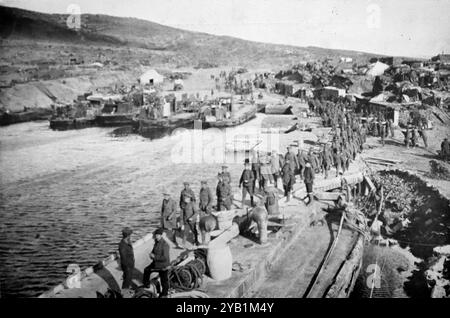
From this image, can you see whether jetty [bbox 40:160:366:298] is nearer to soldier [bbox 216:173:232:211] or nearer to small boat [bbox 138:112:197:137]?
soldier [bbox 216:173:232:211]

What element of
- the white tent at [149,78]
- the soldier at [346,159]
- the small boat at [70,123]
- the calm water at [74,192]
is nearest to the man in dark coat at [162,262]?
the calm water at [74,192]

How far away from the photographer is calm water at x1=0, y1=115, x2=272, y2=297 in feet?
37.7

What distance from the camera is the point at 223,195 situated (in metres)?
10.8

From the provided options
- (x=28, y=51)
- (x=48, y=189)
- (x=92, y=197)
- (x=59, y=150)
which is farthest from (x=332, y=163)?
(x=28, y=51)

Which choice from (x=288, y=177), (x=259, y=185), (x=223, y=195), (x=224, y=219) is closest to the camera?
(x=224, y=219)

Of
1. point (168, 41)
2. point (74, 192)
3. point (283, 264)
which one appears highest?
point (168, 41)

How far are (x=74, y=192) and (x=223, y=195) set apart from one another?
8903mm

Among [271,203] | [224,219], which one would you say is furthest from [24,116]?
[271,203]

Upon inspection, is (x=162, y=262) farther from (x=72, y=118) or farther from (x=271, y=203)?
(x=72, y=118)

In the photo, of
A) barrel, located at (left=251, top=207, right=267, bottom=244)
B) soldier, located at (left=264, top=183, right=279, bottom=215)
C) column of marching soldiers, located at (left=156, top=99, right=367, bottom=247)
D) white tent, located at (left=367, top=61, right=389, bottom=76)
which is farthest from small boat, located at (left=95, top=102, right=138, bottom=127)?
white tent, located at (left=367, top=61, right=389, bottom=76)

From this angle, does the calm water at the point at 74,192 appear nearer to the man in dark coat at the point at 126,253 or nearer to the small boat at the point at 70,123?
the small boat at the point at 70,123

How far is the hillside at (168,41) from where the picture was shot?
2071 inches

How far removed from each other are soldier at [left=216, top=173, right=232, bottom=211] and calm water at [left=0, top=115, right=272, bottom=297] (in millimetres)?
3461
